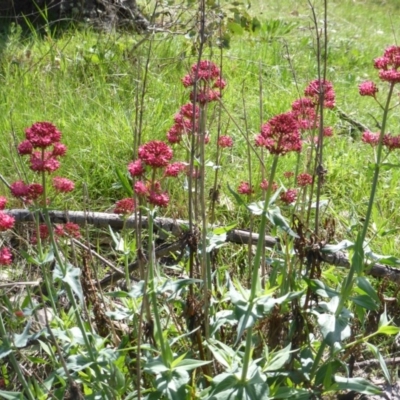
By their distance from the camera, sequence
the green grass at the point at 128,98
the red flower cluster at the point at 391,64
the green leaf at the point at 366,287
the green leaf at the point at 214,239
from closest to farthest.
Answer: the red flower cluster at the point at 391,64 → the green leaf at the point at 366,287 → the green leaf at the point at 214,239 → the green grass at the point at 128,98

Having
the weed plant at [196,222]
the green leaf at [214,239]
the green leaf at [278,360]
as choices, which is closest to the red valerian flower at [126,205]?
the weed plant at [196,222]

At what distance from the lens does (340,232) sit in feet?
9.12

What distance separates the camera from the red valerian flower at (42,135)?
1.58 m

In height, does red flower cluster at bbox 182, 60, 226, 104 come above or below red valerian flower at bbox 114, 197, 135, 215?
above

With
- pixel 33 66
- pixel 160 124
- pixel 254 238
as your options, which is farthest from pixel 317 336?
pixel 33 66

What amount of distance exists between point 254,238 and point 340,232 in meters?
0.44

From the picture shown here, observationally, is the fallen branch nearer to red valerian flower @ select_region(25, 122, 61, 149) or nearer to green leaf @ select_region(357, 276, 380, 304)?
green leaf @ select_region(357, 276, 380, 304)

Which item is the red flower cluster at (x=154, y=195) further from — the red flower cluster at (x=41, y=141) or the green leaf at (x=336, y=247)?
the green leaf at (x=336, y=247)

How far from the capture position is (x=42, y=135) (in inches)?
62.5

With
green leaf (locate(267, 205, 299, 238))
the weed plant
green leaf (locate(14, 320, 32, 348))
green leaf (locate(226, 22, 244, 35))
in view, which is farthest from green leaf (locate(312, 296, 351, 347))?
green leaf (locate(226, 22, 244, 35))

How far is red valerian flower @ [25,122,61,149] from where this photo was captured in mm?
1575

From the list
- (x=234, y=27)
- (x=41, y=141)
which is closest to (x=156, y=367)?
(x=41, y=141)

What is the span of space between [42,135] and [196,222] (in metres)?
0.52

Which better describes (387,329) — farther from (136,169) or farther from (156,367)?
(136,169)
